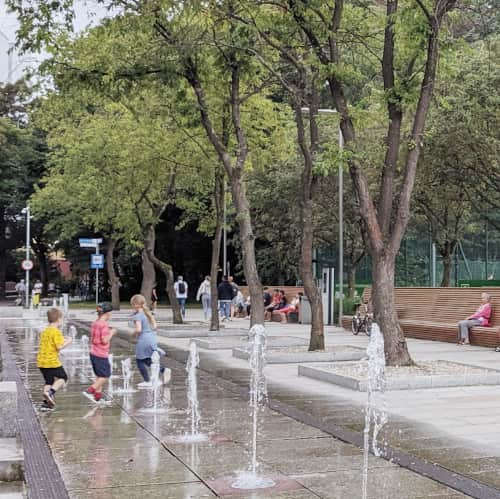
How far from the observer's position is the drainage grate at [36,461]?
6199 millimetres

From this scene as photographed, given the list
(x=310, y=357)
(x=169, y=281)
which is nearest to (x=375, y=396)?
(x=310, y=357)

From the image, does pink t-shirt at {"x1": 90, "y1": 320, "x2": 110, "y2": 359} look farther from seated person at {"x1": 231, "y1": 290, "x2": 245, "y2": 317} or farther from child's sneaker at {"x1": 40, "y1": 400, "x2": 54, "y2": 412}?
seated person at {"x1": 231, "y1": 290, "x2": 245, "y2": 317}

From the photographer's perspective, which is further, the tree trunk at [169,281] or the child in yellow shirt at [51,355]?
the tree trunk at [169,281]

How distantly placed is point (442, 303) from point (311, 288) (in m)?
6.51

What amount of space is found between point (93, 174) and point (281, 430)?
18.6 meters

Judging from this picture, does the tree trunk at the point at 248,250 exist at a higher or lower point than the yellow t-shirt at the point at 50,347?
higher

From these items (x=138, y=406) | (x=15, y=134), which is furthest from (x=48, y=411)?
(x=15, y=134)

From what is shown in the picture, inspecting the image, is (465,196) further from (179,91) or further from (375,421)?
(375,421)

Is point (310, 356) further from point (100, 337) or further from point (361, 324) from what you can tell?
point (361, 324)

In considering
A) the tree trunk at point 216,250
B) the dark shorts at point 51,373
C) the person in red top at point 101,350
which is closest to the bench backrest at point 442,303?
the tree trunk at point 216,250

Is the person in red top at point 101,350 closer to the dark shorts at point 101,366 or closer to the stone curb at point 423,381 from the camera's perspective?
the dark shorts at point 101,366

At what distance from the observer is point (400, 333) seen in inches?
518

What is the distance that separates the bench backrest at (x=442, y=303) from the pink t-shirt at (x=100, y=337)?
11.1m

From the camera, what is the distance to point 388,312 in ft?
43.3
